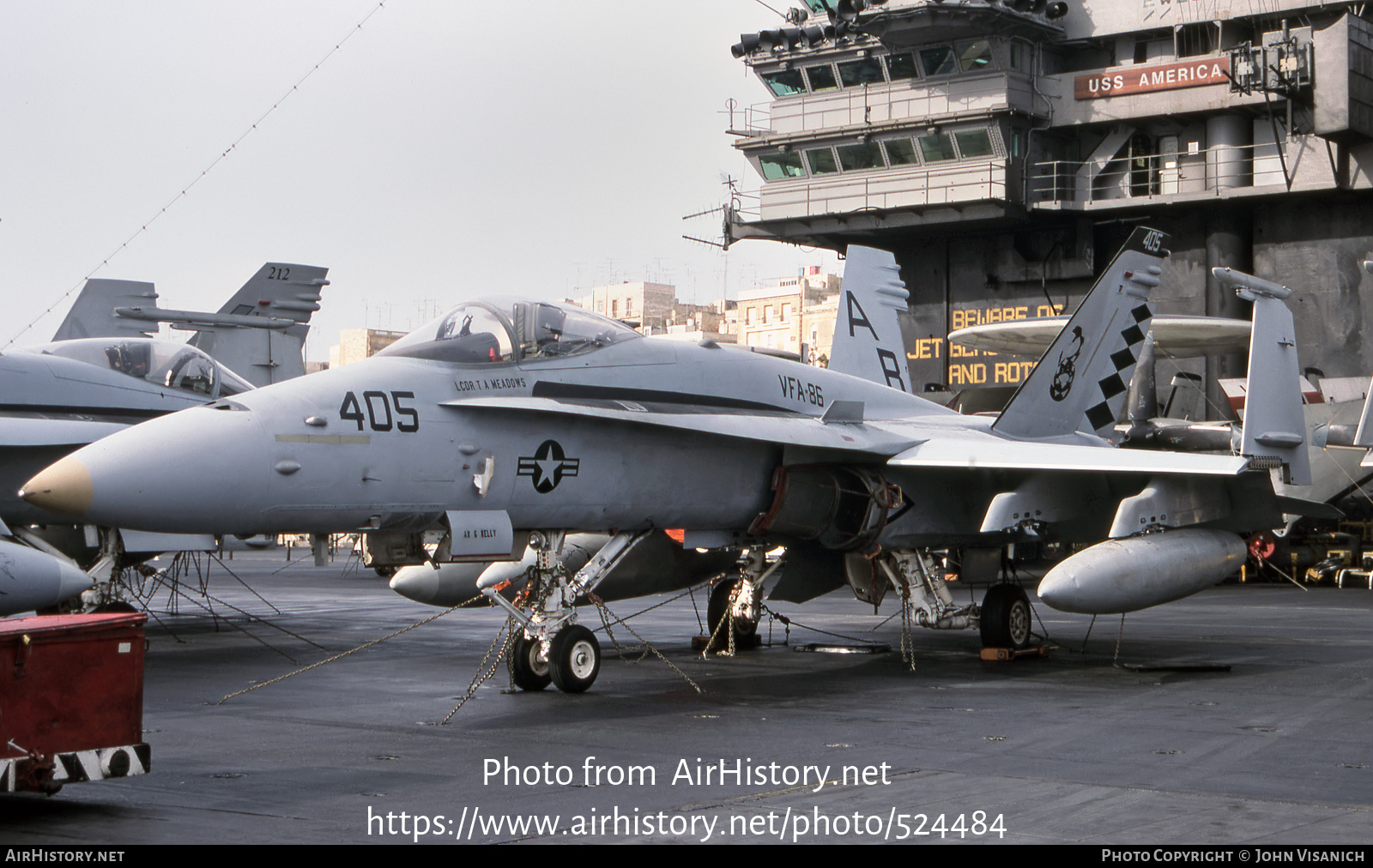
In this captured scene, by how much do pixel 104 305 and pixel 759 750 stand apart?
65.4 feet

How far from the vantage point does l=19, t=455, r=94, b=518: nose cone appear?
766 cm

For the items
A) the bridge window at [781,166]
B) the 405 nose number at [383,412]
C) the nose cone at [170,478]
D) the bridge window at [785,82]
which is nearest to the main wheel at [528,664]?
the 405 nose number at [383,412]

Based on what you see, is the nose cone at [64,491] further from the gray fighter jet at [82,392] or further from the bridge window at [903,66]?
the bridge window at [903,66]

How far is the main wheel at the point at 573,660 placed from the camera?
9.80 m

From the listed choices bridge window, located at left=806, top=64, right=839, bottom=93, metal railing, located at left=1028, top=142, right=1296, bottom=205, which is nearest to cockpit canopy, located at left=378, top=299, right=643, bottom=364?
metal railing, located at left=1028, top=142, right=1296, bottom=205

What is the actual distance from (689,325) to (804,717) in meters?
108

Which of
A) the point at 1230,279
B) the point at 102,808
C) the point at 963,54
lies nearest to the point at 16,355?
the point at 102,808

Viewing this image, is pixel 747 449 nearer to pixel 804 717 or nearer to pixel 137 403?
pixel 804 717

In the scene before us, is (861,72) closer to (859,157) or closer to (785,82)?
(859,157)

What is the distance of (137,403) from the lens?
13.9 meters

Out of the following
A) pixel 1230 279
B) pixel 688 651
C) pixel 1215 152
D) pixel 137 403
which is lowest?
pixel 688 651
